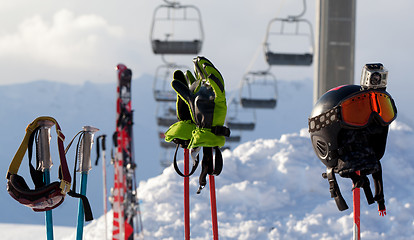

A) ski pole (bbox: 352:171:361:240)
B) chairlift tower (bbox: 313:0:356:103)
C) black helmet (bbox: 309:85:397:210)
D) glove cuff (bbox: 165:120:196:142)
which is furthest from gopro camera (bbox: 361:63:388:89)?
chairlift tower (bbox: 313:0:356:103)

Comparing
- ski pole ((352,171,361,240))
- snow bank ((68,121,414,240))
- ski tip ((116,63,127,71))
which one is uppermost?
ski tip ((116,63,127,71))

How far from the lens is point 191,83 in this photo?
18.3 ft

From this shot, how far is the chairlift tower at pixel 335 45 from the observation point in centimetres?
1320

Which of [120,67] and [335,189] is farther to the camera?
[120,67]

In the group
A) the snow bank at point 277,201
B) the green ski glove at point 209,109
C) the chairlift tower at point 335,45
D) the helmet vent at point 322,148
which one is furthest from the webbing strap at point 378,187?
the chairlift tower at point 335,45

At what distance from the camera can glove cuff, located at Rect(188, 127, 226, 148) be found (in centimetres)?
508

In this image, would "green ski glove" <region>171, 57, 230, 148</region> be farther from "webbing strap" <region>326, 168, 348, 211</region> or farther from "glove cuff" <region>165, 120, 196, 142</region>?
"webbing strap" <region>326, 168, 348, 211</region>

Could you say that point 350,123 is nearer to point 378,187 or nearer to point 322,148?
point 322,148

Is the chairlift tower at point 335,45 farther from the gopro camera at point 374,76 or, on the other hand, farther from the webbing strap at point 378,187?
the gopro camera at point 374,76

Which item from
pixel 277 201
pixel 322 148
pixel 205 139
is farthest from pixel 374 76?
pixel 277 201

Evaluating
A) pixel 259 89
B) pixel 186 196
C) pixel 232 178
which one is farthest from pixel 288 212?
pixel 259 89

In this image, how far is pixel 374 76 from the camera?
5.03 metres

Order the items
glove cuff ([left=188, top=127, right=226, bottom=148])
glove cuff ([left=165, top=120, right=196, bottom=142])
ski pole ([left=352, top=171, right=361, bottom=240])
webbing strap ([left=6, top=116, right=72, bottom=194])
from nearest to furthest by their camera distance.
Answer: webbing strap ([left=6, top=116, right=72, bottom=194]) → glove cuff ([left=188, top=127, right=226, bottom=148]) → ski pole ([left=352, top=171, right=361, bottom=240]) → glove cuff ([left=165, top=120, right=196, bottom=142])

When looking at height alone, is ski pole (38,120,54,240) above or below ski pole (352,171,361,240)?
above
